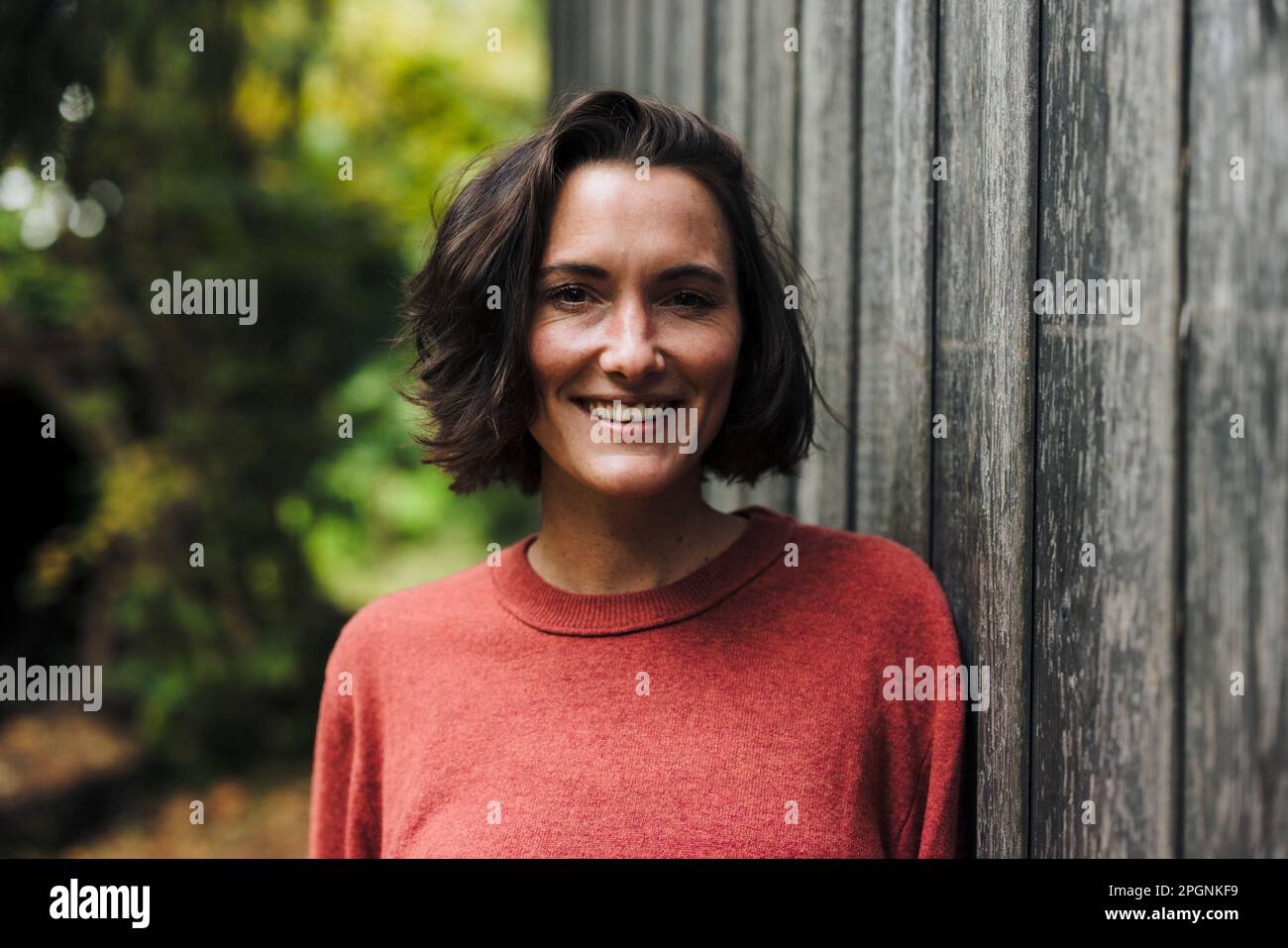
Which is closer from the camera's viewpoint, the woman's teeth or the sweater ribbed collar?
the woman's teeth

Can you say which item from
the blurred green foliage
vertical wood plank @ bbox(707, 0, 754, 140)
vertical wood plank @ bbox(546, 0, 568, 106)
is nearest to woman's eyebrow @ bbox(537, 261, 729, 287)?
vertical wood plank @ bbox(707, 0, 754, 140)

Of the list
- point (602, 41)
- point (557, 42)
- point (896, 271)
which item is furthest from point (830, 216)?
point (557, 42)

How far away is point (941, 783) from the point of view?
1.68 metres

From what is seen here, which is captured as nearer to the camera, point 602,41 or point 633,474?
point 633,474

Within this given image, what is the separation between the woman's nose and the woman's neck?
0.23 metres

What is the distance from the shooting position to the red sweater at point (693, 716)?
167cm

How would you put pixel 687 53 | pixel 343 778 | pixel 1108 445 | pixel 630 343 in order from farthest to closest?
pixel 687 53
pixel 343 778
pixel 630 343
pixel 1108 445

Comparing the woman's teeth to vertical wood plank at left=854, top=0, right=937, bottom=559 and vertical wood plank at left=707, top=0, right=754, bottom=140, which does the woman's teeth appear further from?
vertical wood plank at left=707, top=0, right=754, bottom=140

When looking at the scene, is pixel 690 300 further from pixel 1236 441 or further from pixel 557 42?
pixel 557 42

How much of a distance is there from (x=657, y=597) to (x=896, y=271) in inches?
25.8

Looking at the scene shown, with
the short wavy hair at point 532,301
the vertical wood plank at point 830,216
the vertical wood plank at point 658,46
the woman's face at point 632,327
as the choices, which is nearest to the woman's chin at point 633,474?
the woman's face at point 632,327

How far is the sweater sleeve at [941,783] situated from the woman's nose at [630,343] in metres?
0.55

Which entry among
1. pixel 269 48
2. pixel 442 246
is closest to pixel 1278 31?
pixel 442 246

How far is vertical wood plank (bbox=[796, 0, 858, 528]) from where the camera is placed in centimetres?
223
